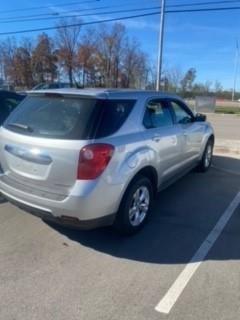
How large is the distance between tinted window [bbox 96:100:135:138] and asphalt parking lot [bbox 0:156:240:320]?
130cm

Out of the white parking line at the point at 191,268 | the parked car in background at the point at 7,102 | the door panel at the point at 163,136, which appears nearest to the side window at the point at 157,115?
the door panel at the point at 163,136

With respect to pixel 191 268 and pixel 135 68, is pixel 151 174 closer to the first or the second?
pixel 191 268

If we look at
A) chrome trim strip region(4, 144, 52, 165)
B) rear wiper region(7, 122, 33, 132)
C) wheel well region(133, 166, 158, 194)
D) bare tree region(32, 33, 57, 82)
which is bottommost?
wheel well region(133, 166, 158, 194)

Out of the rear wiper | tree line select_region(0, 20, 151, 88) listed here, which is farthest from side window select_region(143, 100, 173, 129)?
tree line select_region(0, 20, 151, 88)

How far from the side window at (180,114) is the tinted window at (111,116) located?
1.55 metres

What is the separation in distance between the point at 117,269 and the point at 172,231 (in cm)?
107

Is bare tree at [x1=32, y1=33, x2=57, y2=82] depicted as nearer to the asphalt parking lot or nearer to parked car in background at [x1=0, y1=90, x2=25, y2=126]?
parked car in background at [x1=0, y1=90, x2=25, y2=126]

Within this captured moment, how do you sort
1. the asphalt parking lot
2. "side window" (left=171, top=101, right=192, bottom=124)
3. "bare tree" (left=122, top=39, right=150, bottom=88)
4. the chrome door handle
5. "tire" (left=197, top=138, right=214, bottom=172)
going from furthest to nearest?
"bare tree" (left=122, top=39, right=150, bottom=88)
"tire" (left=197, top=138, right=214, bottom=172)
"side window" (left=171, top=101, right=192, bottom=124)
the chrome door handle
the asphalt parking lot

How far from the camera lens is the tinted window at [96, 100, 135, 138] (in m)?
3.29

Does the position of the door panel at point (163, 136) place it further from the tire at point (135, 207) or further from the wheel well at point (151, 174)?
the tire at point (135, 207)

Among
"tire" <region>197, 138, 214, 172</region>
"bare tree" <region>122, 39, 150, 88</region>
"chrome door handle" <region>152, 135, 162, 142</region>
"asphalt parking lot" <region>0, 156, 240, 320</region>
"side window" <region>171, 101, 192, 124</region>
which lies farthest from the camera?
"bare tree" <region>122, 39, 150, 88</region>

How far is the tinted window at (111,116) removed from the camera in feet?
10.8

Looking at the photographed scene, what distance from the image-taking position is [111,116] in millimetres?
3438

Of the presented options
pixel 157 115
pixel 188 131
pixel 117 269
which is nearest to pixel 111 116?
pixel 157 115
